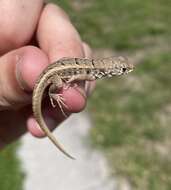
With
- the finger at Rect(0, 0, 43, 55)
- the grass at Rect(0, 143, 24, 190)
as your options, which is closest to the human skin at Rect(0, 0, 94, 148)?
the finger at Rect(0, 0, 43, 55)

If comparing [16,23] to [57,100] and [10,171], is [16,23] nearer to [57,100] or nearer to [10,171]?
[57,100]

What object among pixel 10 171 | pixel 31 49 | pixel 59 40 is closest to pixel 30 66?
pixel 31 49

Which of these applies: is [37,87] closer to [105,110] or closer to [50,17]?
[50,17]

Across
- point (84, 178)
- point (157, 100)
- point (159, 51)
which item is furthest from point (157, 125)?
point (159, 51)

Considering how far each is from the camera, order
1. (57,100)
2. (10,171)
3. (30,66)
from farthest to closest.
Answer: (10,171) → (57,100) → (30,66)

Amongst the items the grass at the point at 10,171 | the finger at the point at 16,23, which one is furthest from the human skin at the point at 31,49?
the grass at the point at 10,171

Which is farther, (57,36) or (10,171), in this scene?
(10,171)

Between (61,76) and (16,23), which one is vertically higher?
(16,23)
